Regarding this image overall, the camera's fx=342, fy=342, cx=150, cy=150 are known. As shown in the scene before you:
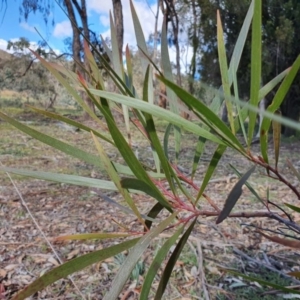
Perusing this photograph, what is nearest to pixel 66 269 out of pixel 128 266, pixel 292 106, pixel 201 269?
pixel 128 266

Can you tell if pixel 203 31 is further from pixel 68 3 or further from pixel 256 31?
pixel 256 31

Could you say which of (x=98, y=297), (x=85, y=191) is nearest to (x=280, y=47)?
(x=85, y=191)

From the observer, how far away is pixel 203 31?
22.6 feet

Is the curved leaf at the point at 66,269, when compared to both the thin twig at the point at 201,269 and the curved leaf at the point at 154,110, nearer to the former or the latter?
the curved leaf at the point at 154,110

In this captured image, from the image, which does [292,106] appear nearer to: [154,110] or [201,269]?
[201,269]

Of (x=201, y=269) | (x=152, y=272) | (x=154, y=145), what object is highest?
(x=154, y=145)

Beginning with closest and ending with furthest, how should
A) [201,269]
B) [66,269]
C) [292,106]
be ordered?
[66,269], [201,269], [292,106]

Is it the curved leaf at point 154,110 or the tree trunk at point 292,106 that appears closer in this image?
the curved leaf at point 154,110

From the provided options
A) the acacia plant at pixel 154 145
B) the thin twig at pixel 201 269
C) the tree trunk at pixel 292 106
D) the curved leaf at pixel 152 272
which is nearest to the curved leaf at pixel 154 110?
the acacia plant at pixel 154 145

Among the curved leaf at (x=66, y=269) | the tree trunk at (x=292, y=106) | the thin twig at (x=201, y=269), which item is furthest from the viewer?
the tree trunk at (x=292, y=106)

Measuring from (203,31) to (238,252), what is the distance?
6.46 metres

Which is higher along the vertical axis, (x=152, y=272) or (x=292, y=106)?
(x=292, y=106)

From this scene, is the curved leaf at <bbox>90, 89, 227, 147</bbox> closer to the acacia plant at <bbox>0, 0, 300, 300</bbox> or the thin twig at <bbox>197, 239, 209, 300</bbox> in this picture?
the acacia plant at <bbox>0, 0, 300, 300</bbox>

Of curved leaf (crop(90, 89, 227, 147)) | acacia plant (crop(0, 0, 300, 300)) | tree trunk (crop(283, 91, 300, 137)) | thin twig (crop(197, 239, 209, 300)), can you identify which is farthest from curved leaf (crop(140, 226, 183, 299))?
tree trunk (crop(283, 91, 300, 137))
